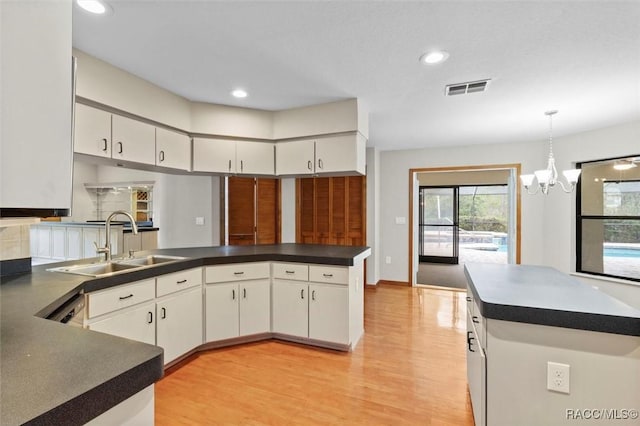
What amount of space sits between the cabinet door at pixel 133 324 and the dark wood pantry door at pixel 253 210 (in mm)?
2157

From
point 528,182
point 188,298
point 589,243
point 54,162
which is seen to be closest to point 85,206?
point 188,298

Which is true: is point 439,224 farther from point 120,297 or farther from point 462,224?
point 120,297

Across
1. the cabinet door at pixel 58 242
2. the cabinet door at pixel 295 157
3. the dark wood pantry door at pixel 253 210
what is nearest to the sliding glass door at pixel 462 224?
the dark wood pantry door at pixel 253 210

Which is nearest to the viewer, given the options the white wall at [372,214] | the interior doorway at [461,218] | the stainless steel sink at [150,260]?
the stainless steel sink at [150,260]

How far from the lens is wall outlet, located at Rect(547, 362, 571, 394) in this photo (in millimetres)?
1205

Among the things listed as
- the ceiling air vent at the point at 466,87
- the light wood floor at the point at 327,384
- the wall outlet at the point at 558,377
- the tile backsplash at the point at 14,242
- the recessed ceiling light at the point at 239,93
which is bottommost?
the light wood floor at the point at 327,384

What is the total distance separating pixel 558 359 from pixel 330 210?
385cm

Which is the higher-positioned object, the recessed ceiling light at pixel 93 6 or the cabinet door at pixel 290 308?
the recessed ceiling light at pixel 93 6

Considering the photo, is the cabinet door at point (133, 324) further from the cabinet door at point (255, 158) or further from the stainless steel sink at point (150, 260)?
the cabinet door at point (255, 158)

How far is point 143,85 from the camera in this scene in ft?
8.42

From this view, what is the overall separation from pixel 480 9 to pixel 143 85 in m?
2.60

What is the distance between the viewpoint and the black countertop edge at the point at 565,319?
1118 millimetres

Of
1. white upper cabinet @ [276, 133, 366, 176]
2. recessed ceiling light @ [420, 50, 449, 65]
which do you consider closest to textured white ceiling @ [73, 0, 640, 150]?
recessed ceiling light @ [420, 50, 449, 65]

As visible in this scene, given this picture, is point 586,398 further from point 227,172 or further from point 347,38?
point 227,172
